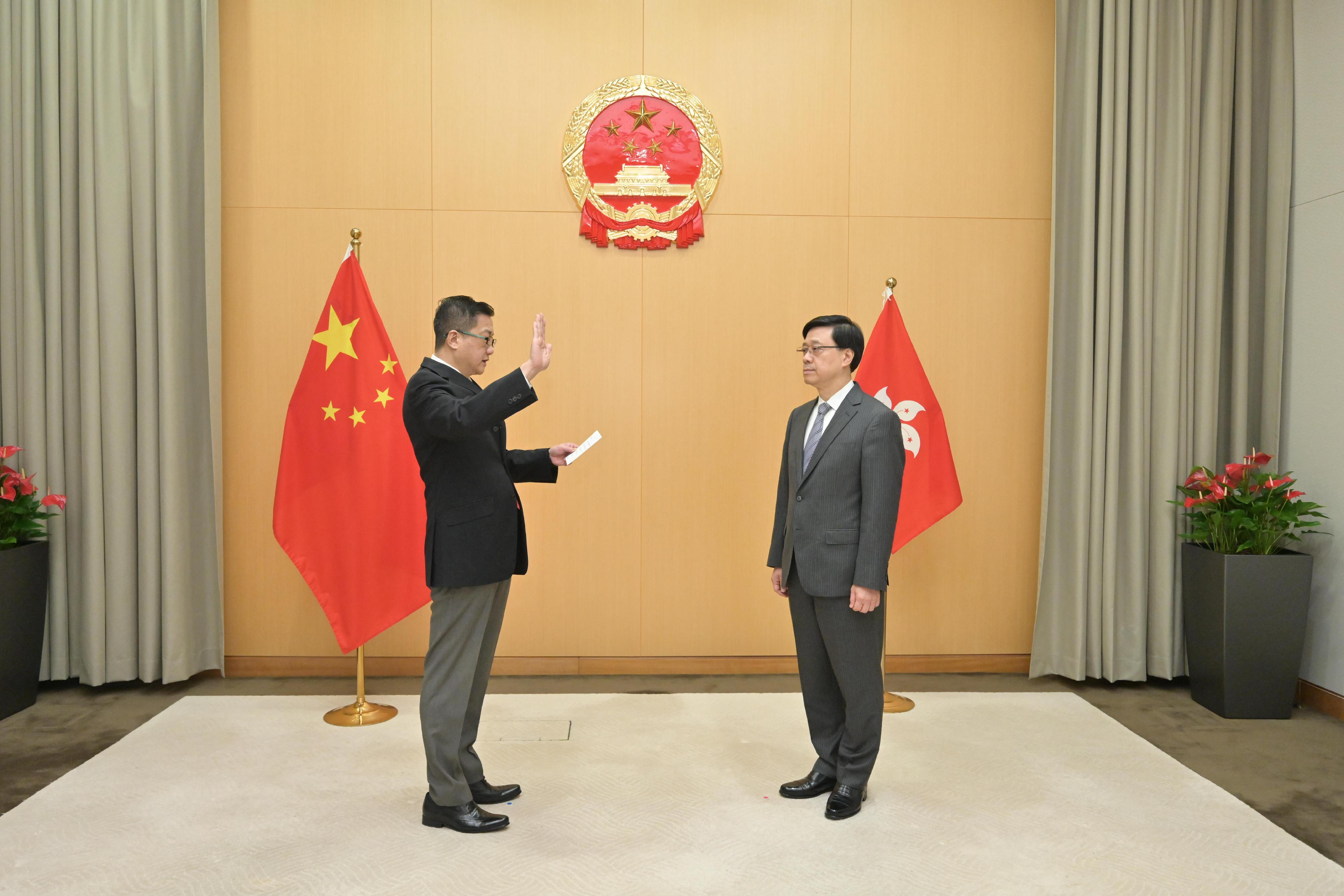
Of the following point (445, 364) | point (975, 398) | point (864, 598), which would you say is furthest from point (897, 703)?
point (445, 364)

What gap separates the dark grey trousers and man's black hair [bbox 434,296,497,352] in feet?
4.22

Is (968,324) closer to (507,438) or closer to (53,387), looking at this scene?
(507,438)

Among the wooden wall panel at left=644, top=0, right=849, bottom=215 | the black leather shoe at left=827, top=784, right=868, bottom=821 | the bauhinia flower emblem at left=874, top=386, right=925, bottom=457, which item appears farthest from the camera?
the wooden wall panel at left=644, top=0, right=849, bottom=215

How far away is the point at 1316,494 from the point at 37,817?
16.7 feet

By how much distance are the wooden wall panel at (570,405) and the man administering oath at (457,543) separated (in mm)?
1514

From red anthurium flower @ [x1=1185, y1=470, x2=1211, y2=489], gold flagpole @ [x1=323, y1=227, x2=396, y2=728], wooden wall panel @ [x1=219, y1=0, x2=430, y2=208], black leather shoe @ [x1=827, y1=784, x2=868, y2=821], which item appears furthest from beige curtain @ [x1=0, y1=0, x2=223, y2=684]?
red anthurium flower @ [x1=1185, y1=470, x2=1211, y2=489]

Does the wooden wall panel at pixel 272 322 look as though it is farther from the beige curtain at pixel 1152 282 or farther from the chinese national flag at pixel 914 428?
the beige curtain at pixel 1152 282

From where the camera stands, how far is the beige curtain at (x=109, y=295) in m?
3.80

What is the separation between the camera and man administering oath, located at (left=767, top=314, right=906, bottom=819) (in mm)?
2572

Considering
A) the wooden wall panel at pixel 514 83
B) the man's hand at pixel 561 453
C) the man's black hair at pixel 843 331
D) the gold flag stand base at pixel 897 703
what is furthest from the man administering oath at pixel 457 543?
the gold flag stand base at pixel 897 703

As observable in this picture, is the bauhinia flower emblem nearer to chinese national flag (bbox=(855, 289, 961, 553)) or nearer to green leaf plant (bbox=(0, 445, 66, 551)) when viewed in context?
chinese national flag (bbox=(855, 289, 961, 553))

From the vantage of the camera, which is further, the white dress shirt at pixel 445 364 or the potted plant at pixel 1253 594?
the potted plant at pixel 1253 594

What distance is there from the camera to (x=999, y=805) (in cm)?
Answer: 273

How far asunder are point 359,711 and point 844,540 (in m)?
2.21
